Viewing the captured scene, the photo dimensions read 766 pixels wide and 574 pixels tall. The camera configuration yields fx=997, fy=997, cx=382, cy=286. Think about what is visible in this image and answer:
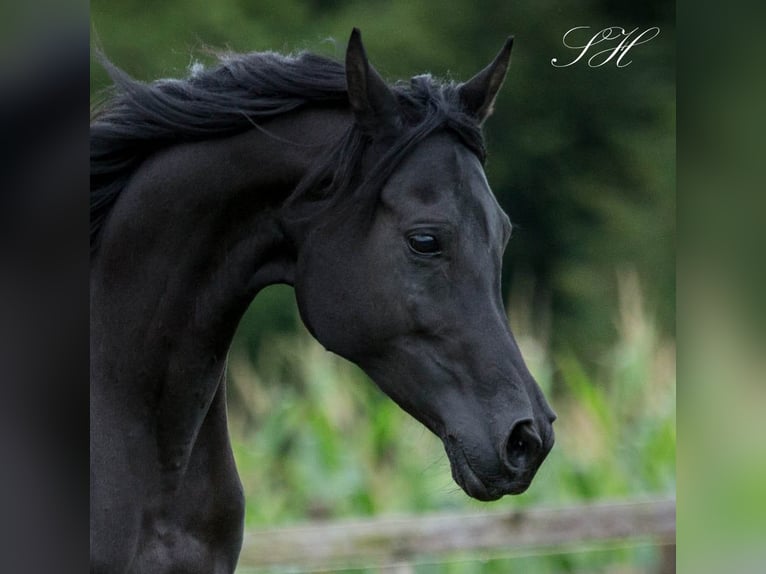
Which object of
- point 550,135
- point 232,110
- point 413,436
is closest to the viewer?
point 232,110

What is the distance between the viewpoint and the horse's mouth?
126 centimetres

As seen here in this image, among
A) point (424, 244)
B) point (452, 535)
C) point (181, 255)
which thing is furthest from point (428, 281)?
point (452, 535)

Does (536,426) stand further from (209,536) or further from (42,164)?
(42,164)

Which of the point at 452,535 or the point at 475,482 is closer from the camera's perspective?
the point at 475,482

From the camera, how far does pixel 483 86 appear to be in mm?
1401

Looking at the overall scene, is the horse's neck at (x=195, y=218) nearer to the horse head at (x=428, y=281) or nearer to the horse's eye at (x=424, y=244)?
the horse head at (x=428, y=281)

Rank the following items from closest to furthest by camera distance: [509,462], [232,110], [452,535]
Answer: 1. [509,462]
2. [232,110]
3. [452,535]

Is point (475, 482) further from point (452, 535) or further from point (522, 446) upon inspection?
point (452, 535)

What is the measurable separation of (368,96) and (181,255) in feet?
1.12

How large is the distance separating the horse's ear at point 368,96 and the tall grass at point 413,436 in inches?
59.2

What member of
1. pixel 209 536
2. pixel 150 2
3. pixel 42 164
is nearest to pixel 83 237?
pixel 42 164

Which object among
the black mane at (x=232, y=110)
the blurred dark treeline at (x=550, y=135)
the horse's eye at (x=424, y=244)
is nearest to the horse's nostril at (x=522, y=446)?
the horse's eye at (x=424, y=244)

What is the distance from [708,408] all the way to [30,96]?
94 cm

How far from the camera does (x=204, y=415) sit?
4.67ft
